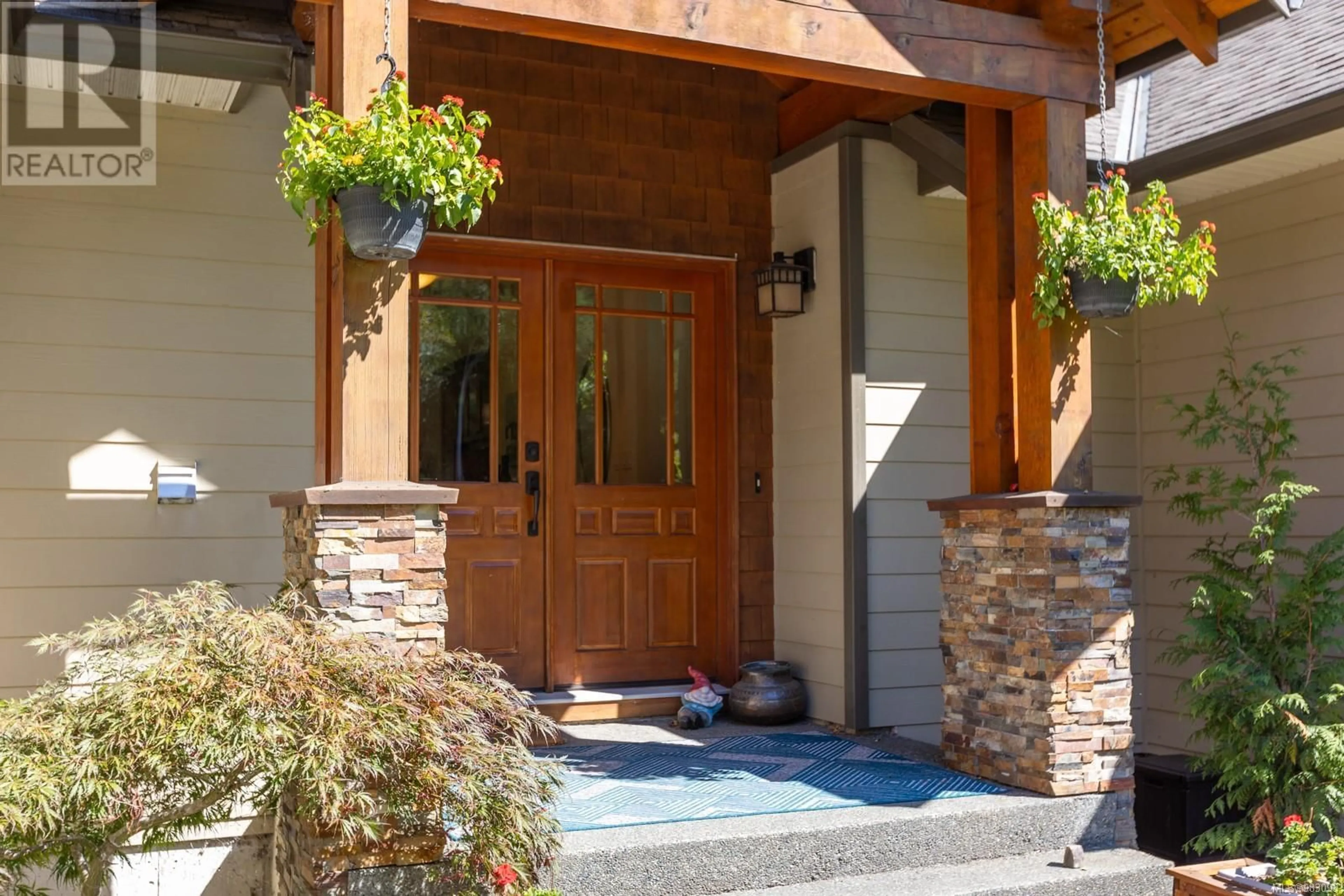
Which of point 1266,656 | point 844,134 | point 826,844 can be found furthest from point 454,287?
point 1266,656

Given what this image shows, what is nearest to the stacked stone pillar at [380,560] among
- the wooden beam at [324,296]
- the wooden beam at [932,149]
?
the wooden beam at [324,296]

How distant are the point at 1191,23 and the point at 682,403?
2812 millimetres

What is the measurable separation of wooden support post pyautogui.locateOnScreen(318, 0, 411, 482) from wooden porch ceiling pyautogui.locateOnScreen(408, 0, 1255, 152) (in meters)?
0.24

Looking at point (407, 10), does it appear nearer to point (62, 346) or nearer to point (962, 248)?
point (62, 346)

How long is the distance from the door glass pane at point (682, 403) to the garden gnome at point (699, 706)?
1.00 meters

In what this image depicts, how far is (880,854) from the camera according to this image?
4047mm

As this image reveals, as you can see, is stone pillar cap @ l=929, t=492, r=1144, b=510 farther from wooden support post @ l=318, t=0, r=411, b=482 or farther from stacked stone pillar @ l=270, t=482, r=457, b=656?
wooden support post @ l=318, t=0, r=411, b=482

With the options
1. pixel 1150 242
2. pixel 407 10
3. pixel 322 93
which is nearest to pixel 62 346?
pixel 322 93

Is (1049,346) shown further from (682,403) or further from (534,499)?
(534,499)

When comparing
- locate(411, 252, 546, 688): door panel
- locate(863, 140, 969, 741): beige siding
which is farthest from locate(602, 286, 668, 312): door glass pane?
locate(863, 140, 969, 741): beige siding

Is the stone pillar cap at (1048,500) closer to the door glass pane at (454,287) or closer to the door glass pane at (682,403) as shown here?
the door glass pane at (682,403)

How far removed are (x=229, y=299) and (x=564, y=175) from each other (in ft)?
5.66

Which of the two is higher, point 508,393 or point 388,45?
point 388,45

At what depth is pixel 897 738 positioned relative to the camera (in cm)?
549
